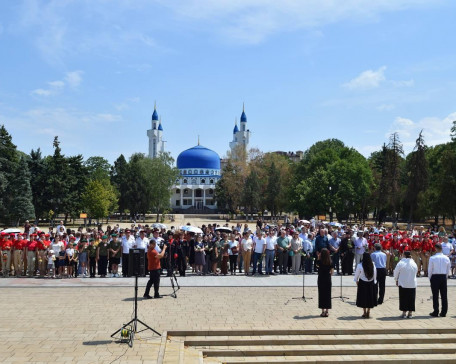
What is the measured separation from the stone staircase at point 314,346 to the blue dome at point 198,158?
9881cm

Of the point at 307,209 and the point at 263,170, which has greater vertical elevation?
the point at 263,170

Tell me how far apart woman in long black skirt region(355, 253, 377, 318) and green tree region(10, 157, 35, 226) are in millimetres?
45967

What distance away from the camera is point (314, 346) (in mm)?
9602

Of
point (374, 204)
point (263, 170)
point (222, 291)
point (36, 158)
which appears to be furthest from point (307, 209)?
point (222, 291)

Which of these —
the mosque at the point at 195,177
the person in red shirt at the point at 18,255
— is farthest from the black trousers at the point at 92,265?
the mosque at the point at 195,177

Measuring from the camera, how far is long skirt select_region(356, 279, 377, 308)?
436 inches

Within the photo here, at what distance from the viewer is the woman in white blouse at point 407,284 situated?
11195mm

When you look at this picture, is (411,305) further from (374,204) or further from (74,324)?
(374,204)

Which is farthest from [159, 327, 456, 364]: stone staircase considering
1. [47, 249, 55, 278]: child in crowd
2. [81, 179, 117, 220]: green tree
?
[81, 179, 117, 220]: green tree

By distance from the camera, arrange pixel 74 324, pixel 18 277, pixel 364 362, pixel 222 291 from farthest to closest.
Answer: pixel 18 277, pixel 222 291, pixel 74 324, pixel 364 362

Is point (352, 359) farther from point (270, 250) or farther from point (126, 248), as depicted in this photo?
point (126, 248)

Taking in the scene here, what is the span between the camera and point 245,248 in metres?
18.2

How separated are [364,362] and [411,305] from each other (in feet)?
9.67

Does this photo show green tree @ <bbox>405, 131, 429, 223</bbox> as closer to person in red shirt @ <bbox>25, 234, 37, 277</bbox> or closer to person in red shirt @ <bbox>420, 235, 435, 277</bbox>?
person in red shirt @ <bbox>420, 235, 435, 277</bbox>
